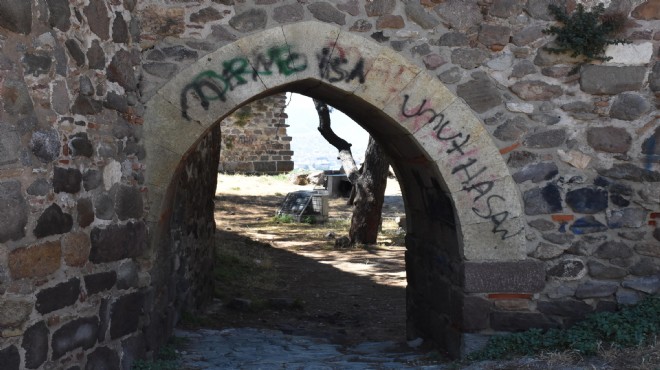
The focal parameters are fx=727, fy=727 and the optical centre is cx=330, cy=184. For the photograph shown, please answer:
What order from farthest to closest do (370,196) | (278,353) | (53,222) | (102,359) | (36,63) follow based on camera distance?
(370,196)
(278,353)
(102,359)
(53,222)
(36,63)

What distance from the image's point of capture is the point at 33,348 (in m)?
3.50

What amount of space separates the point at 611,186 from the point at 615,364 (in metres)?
1.23

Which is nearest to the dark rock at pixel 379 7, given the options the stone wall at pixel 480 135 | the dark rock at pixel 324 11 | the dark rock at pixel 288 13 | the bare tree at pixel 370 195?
the stone wall at pixel 480 135

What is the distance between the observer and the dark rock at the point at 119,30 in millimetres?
4273

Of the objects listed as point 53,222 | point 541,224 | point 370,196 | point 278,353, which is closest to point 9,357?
point 53,222

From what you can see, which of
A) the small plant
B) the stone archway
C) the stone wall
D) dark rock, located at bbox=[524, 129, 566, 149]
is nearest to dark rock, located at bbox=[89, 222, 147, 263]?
the stone wall

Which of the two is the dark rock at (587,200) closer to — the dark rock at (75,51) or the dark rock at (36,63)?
the dark rock at (75,51)

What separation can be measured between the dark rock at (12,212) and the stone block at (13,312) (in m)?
0.30

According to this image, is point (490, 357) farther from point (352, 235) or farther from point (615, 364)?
point (352, 235)

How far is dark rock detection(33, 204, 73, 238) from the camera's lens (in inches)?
139

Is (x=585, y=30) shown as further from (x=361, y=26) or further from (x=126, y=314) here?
(x=126, y=314)

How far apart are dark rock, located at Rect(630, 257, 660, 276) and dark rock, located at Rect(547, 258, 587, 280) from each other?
0.35 m

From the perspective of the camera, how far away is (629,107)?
488 cm

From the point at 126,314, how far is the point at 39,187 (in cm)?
117
